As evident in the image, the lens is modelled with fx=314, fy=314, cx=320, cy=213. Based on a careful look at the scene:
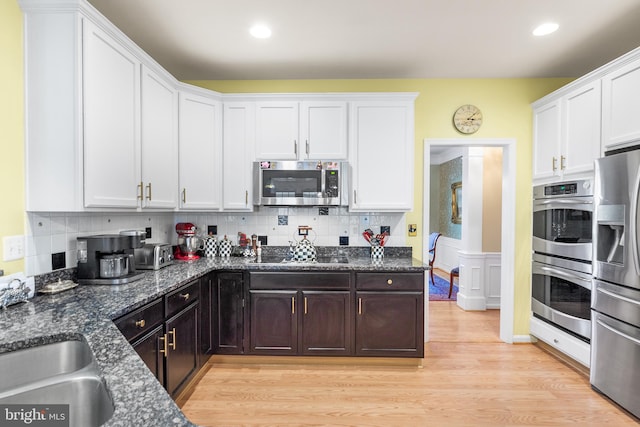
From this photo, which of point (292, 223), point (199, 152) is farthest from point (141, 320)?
point (292, 223)

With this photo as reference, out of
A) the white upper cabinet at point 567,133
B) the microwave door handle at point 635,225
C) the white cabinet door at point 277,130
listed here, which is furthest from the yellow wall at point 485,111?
the microwave door handle at point 635,225

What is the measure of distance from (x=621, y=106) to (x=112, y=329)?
338 centimetres

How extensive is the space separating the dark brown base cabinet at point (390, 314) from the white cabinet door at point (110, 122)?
1.92 m

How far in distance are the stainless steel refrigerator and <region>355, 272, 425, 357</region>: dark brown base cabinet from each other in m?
1.25

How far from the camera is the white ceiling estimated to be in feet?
6.99

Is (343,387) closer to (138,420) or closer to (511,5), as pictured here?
(138,420)

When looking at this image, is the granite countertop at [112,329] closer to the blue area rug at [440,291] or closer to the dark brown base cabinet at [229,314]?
the dark brown base cabinet at [229,314]

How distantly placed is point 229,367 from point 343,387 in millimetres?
1023

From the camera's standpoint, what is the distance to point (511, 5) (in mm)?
2100

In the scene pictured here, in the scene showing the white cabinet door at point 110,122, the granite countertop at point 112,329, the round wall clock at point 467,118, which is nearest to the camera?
the granite countertop at point 112,329

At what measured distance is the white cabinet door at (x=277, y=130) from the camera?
117 inches

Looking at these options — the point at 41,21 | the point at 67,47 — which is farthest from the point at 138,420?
the point at 41,21

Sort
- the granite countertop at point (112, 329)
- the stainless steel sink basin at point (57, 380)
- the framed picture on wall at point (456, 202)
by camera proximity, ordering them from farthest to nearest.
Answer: the framed picture on wall at point (456, 202), the stainless steel sink basin at point (57, 380), the granite countertop at point (112, 329)

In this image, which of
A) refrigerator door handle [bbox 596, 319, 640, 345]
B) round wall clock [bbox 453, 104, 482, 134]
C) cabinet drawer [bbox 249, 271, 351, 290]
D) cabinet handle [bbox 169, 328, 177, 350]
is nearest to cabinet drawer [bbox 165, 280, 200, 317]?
cabinet handle [bbox 169, 328, 177, 350]
